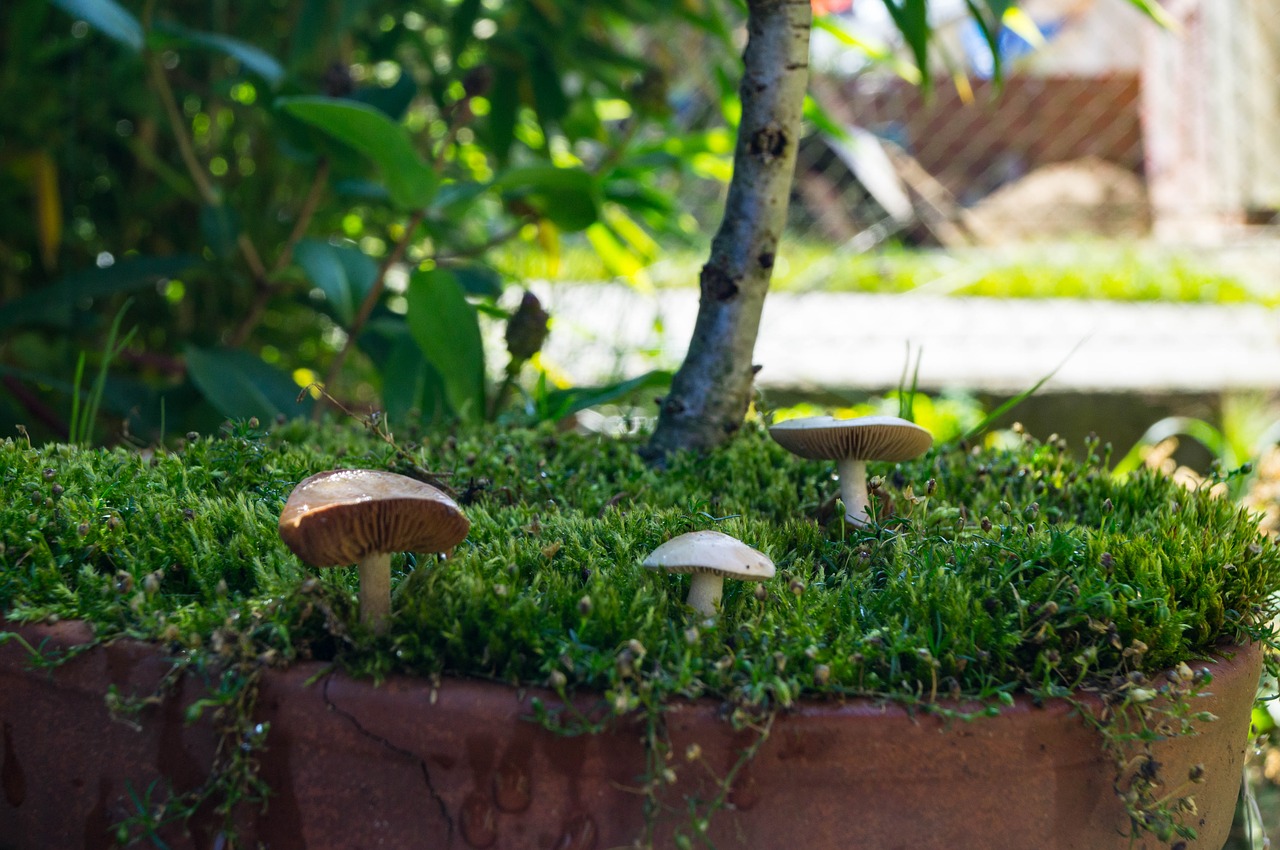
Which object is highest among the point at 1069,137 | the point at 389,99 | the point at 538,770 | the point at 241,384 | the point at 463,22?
the point at 1069,137

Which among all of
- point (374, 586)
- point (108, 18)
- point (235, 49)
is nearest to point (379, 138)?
point (235, 49)

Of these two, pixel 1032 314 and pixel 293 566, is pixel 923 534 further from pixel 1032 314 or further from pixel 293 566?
pixel 1032 314

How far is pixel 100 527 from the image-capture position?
93 centimetres

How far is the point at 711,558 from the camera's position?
2.59 feet

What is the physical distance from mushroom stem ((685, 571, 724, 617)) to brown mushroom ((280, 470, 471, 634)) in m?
0.19

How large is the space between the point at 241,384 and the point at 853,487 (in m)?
1.01

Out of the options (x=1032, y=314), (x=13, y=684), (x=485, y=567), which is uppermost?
(x=1032, y=314)

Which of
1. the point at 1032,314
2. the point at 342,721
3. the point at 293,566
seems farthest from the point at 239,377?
the point at 1032,314

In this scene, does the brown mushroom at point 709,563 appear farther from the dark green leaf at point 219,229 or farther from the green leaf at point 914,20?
the dark green leaf at point 219,229

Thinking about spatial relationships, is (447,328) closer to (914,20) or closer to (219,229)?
(219,229)

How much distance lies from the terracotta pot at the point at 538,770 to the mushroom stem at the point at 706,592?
0.40 ft

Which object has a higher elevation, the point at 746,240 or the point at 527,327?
the point at 746,240

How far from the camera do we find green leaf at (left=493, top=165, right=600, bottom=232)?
1564 millimetres

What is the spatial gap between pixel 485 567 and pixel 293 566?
0.16 m
